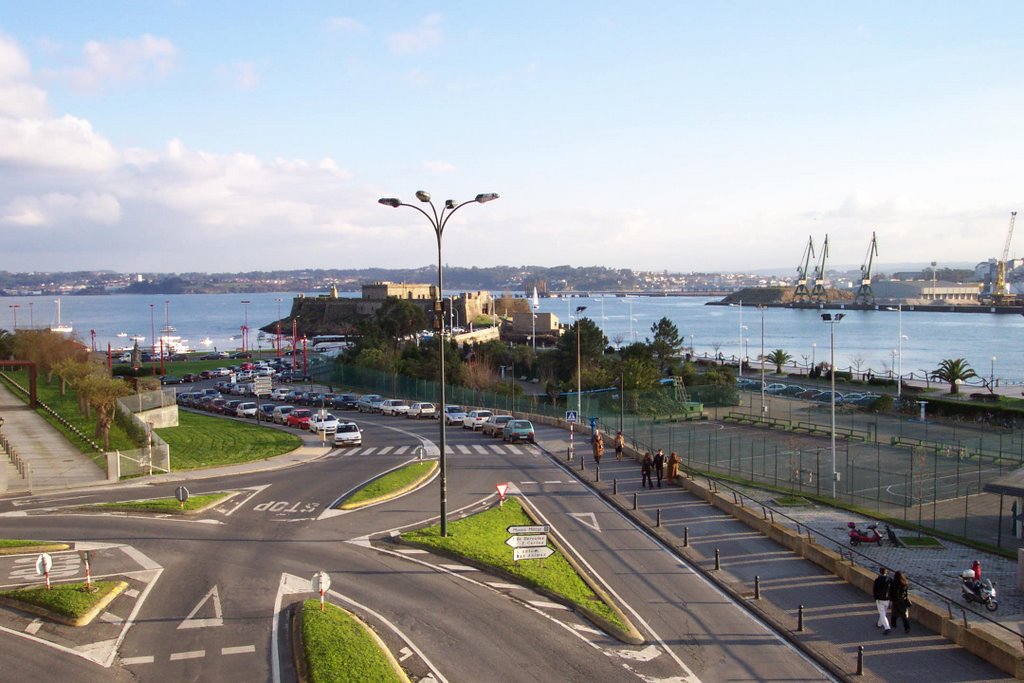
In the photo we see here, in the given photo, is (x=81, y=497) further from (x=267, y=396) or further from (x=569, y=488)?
(x=267, y=396)

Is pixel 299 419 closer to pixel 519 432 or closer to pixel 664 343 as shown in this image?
pixel 519 432

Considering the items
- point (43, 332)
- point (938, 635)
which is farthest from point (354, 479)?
point (43, 332)

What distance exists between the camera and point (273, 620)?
607 inches

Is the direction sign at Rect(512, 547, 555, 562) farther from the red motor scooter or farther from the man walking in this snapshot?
the red motor scooter

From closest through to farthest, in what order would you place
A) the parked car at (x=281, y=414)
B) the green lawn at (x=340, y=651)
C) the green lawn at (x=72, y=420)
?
the green lawn at (x=340, y=651) < the green lawn at (x=72, y=420) < the parked car at (x=281, y=414)

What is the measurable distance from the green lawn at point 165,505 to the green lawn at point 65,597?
25.0 feet

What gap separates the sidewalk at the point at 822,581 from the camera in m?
14.0

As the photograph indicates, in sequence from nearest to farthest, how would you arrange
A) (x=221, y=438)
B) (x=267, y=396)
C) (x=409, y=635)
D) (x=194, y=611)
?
(x=409, y=635), (x=194, y=611), (x=221, y=438), (x=267, y=396)

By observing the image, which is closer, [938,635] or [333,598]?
[938,635]

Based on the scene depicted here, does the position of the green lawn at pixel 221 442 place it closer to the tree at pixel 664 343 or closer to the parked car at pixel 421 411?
the parked car at pixel 421 411

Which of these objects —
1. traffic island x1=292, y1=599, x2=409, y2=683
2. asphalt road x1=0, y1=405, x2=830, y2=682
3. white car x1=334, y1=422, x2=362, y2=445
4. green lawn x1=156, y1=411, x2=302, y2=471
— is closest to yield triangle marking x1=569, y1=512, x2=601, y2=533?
asphalt road x1=0, y1=405, x2=830, y2=682

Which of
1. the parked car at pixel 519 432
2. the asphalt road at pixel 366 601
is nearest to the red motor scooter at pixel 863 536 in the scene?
the asphalt road at pixel 366 601

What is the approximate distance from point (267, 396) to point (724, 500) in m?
45.7

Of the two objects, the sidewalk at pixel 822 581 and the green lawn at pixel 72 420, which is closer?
the sidewalk at pixel 822 581
